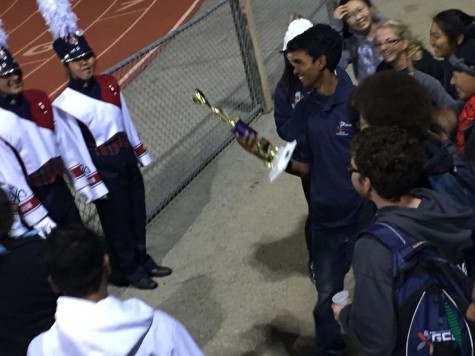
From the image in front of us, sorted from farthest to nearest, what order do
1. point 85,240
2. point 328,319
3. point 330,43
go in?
point 328,319
point 330,43
point 85,240

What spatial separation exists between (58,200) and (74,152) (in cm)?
34

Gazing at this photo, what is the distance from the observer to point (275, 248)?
5.15 metres

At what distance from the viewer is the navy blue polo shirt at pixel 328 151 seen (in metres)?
3.33

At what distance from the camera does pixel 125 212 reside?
4824mm

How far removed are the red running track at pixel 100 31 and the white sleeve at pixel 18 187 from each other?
689 cm

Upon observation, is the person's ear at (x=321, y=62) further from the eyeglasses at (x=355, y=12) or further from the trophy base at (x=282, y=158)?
the eyeglasses at (x=355, y=12)

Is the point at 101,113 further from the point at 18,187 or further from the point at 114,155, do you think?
the point at 18,187

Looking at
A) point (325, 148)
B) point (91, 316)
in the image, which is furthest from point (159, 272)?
point (91, 316)

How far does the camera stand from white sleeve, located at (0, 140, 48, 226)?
13.2 ft

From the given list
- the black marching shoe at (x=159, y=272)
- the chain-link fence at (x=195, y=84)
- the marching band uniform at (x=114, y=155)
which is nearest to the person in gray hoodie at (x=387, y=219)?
the marching band uniform at (x=114, y=155)

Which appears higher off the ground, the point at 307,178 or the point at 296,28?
the point at 296,28

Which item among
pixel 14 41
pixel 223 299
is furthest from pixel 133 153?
pixel 14 41

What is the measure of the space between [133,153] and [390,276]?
284 centimetres

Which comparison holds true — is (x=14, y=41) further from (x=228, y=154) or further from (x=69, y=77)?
(x=69, y=77)
